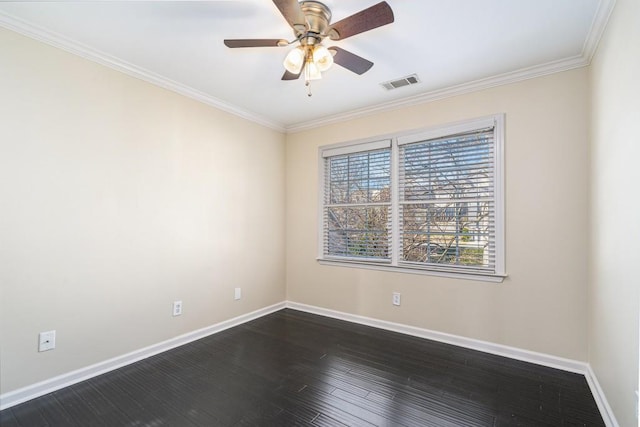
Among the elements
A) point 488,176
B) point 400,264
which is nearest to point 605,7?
point 488,176

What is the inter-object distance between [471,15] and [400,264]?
2.24 metres

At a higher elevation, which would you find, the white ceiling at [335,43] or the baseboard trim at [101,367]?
the white ceiling at [335,43]

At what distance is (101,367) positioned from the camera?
7.61 ft

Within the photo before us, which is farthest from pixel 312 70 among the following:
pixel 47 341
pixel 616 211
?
pixel 47 341

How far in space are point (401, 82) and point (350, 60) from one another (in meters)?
1.05

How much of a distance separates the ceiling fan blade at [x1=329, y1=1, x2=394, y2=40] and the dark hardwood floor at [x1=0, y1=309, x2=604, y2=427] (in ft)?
7.45

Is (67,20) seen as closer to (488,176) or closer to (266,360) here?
(266,360)

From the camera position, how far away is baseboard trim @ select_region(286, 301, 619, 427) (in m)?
1.92

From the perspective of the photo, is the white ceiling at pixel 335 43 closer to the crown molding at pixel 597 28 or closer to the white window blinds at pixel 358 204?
the crown molding at pixel 597 28

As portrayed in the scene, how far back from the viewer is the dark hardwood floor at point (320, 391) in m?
1.82

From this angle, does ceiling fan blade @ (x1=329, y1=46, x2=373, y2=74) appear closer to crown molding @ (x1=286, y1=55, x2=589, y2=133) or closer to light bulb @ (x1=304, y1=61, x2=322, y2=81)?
light bulb @ (x1=304, y1=61, x2=322, y2=81)

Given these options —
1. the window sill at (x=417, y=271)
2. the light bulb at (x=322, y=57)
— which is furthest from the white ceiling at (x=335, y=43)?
the window sill at (x=417, y=271)

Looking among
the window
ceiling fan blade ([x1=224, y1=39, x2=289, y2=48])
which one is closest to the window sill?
the window

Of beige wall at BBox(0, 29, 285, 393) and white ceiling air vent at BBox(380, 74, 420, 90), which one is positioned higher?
white ceiling air vent at BBox(380, 74, 420, 90)
